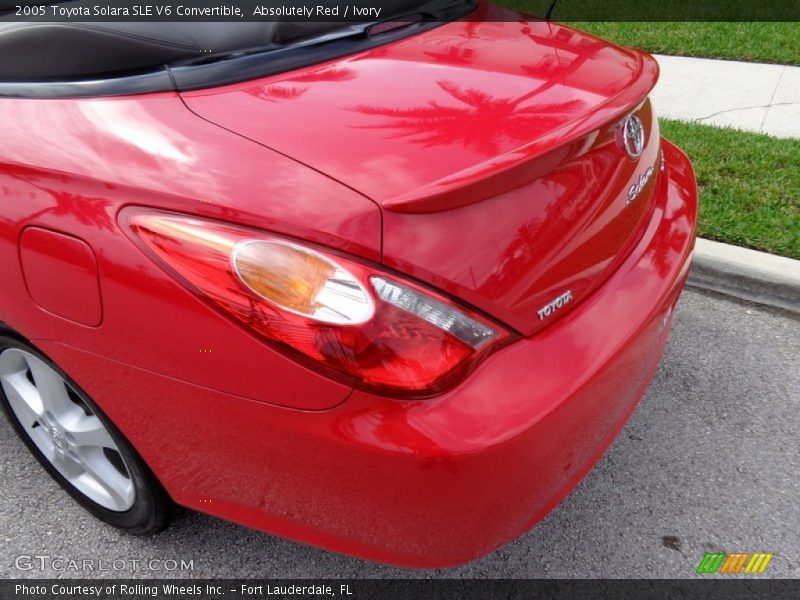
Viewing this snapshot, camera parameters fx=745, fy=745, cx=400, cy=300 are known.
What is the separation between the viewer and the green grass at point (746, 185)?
339 centimetres

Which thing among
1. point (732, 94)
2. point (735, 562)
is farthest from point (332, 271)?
point (732, 94)

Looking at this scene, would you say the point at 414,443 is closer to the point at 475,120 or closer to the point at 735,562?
the point at 475,120

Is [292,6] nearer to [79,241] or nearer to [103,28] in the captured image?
[103,28]

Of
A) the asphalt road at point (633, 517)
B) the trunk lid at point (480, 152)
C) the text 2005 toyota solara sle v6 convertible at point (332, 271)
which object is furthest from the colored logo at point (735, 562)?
the trunk lid at point (480, 152)

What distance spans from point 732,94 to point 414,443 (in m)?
4.87

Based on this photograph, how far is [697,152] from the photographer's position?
415 centimetres

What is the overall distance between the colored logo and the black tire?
57.9 inches

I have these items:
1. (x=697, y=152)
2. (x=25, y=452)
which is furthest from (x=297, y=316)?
(x=697, y=152)

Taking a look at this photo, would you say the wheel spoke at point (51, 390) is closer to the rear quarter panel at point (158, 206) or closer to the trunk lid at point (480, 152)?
the rear quarter panel at point (158, 206)

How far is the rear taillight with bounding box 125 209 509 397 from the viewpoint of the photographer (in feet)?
4.54

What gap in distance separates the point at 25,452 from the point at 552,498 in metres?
1.79

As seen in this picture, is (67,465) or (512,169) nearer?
(512,169)

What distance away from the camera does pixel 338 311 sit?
1.38 metres

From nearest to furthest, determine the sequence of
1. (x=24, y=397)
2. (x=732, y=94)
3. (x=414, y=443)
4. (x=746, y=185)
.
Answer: (x=414, y=443), (x=24, y=397), (x=746, y=185), (x=732, y=94)
